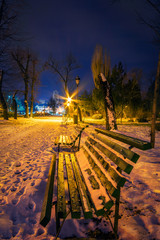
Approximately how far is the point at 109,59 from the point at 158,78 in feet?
21.7

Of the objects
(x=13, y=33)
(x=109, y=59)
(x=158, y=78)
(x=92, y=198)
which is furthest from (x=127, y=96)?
(x=92, y=198)

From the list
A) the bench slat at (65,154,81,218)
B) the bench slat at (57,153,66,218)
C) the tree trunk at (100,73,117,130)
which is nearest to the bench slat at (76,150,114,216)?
the bench slat at (65,154,81,218)

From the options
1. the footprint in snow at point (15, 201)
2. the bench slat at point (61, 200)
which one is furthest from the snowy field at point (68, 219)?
the bench slat at point (61, 200)

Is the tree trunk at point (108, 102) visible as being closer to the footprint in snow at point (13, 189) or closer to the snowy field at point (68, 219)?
the snowy field at point (68, 219)

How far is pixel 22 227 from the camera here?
5.71ft

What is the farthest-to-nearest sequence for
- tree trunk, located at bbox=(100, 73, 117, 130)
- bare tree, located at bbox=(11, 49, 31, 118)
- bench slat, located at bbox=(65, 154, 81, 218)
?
1. bare tree, located at bbox=(11, 49, 31, 118)
2. tree trunk, located at bbox=(100, 73, 117, 130)
3. bench slat, located at bbox=(65, 154, 81, 218)

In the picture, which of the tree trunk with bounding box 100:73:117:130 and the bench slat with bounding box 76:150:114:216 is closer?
the bench slat with bounding box 76:150:114:216

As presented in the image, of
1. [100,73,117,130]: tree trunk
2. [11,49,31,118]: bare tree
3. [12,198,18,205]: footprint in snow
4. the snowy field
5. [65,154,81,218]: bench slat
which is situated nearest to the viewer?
[65,154,81,218]: bench slat

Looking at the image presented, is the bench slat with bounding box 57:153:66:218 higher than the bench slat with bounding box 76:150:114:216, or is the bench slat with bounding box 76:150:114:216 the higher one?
the bench slat with bounding box 76:150:114:216

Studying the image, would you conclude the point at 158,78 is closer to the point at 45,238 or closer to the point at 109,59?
the point at 45,238

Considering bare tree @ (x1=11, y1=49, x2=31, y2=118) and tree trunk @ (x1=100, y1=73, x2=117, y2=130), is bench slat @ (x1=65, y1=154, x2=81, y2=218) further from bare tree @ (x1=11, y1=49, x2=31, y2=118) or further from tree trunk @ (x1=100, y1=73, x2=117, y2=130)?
bare tree @ (x1=11, y1=49, x2=31, y2=118)

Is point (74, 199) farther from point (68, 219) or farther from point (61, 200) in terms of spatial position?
point (68, 219)

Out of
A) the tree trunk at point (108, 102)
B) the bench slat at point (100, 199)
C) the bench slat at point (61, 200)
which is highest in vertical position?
the tree trunk at point (108, 102)

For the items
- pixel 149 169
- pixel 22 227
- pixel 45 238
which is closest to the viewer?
pixel 45 238
